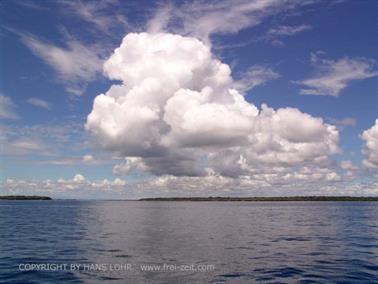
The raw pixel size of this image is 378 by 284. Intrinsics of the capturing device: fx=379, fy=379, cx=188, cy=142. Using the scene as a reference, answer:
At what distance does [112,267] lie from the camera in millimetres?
35625

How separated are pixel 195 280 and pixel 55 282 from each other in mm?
11333

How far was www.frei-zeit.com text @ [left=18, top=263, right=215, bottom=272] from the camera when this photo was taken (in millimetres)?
34844

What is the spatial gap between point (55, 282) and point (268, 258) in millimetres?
22102

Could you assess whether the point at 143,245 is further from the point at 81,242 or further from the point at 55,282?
the point at 55,282

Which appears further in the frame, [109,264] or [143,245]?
[143,245]

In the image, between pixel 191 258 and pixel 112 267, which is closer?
pixel 112 267

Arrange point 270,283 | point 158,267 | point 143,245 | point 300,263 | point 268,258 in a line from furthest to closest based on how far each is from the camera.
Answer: point 143,245, point 268,258, point 300,263, point 158,267, point 270,283

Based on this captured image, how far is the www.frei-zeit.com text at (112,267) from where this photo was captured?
114 feet

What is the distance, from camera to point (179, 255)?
42.4 meters

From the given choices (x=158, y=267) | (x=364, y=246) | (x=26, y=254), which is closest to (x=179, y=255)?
(x=158, y=267)

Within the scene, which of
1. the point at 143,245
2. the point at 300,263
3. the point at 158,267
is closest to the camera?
the point at 158,267

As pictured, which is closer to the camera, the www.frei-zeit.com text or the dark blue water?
the dark blue water

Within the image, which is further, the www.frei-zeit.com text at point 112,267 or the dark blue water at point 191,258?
the www.frei-zeit.com text at point 112,267

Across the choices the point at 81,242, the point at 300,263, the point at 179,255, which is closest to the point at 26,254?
the point at 81,242
